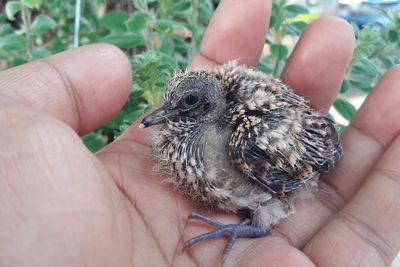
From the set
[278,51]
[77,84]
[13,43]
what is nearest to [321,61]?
[278,51]

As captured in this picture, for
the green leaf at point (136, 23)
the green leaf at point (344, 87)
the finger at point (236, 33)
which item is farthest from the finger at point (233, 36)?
the green leaf at point (344, 87)

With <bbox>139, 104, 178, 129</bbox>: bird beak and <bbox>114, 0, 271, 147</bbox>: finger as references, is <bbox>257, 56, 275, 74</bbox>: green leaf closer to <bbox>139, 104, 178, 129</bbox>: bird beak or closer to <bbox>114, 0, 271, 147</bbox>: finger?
<bbox>114, 0, 271, 147</bbox>: finger

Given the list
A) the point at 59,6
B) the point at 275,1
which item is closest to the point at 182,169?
the point at 275,1

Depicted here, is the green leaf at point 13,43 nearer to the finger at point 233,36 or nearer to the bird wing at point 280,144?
the finger at point 233,36

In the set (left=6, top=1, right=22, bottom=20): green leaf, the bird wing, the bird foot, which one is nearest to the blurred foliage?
(left=6, top=1, right=22, bottom=20): green leaf

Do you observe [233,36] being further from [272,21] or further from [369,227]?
[369,227]

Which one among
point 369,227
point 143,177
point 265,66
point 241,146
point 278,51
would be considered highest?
point 278,51

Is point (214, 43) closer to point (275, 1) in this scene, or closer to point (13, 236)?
point (275, 1)
